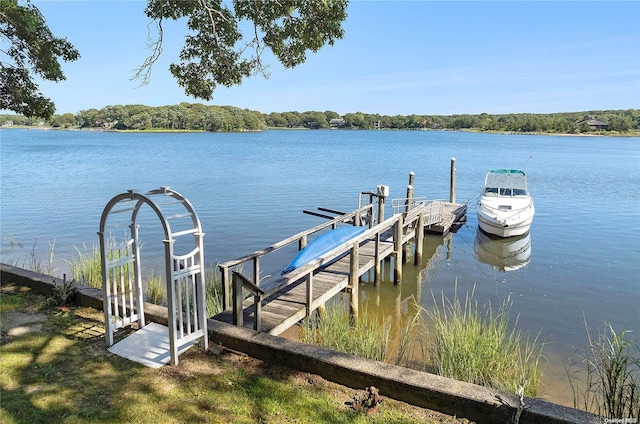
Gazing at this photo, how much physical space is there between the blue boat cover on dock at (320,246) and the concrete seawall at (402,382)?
390 centimetres

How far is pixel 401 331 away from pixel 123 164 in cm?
3878

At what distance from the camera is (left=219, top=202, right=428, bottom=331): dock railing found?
594 centimetres

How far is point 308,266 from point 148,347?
2849 mm

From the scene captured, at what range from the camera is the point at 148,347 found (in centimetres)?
514

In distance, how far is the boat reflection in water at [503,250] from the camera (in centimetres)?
1489

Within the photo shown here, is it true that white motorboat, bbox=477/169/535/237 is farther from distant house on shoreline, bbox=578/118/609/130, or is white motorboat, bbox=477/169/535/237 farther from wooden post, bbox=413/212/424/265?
distant house on shoreline, bbox=578/118/609/130

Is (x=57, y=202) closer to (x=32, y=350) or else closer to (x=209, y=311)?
(x=209, y=311)

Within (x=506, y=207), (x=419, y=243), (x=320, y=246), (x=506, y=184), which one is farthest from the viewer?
(x=506, y=184)

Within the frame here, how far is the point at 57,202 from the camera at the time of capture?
74.0 ft

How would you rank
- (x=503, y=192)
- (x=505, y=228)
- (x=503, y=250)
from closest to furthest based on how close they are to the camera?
(x=503, y=250) → (x=505, y=228) → (x=503, y=192)

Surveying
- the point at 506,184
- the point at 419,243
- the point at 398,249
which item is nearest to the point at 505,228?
the point at 506,184

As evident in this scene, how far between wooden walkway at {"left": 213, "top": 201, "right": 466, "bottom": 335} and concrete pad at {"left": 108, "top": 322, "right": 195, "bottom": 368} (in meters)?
0.99

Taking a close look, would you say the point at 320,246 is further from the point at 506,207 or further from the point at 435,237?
the point at 506,207

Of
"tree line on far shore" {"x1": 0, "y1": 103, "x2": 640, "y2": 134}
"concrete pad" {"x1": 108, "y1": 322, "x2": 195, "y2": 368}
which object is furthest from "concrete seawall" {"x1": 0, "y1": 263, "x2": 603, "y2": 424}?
"tree line on far shore" {"x1": 0, "y1": 103, "x2": 640, "y2": 134}
